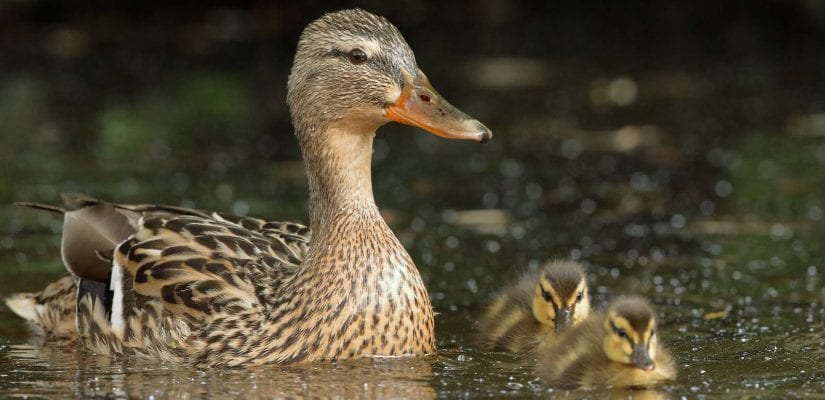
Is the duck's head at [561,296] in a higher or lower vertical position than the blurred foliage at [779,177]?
lower

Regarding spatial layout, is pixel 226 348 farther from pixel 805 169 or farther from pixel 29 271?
pixel 805 169

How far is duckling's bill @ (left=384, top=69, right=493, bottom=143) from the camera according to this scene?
5.59 metres

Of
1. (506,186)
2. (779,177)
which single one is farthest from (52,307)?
(779,177)

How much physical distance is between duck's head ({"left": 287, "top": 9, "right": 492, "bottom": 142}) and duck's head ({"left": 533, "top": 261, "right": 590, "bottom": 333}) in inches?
27.0

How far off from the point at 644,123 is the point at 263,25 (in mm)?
5842

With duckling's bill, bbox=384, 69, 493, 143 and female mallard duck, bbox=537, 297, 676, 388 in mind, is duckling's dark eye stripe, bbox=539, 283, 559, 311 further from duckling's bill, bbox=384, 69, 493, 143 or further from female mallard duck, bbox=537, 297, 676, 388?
duckling's bill, bbox=384, 69, 493, 143

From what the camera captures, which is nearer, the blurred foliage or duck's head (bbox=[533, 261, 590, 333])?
duck's head (bbox=[533, 261, 590, 333])

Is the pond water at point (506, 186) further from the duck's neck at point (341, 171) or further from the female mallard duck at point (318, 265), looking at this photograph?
the duck's neck at point (341, 171)

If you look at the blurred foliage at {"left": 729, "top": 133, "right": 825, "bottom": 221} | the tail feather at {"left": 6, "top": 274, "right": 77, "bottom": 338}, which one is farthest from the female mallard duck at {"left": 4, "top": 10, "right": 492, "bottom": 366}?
the blurred foliage at {"left": 729, "top": 133, "right": 825, "bottom": 221}

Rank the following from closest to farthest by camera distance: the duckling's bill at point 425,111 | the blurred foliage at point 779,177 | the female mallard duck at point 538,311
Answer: the duckling's bill at point 425,111, the female mallard duck at point 538,311, the blurred foliage at point 779,177

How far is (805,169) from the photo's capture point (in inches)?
378

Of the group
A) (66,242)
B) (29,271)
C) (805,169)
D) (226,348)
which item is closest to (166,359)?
(226,348)

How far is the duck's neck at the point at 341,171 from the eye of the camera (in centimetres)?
575

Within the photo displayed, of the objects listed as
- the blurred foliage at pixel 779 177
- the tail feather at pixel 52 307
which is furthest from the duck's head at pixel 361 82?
the blurred foliage at pixel 779 177
